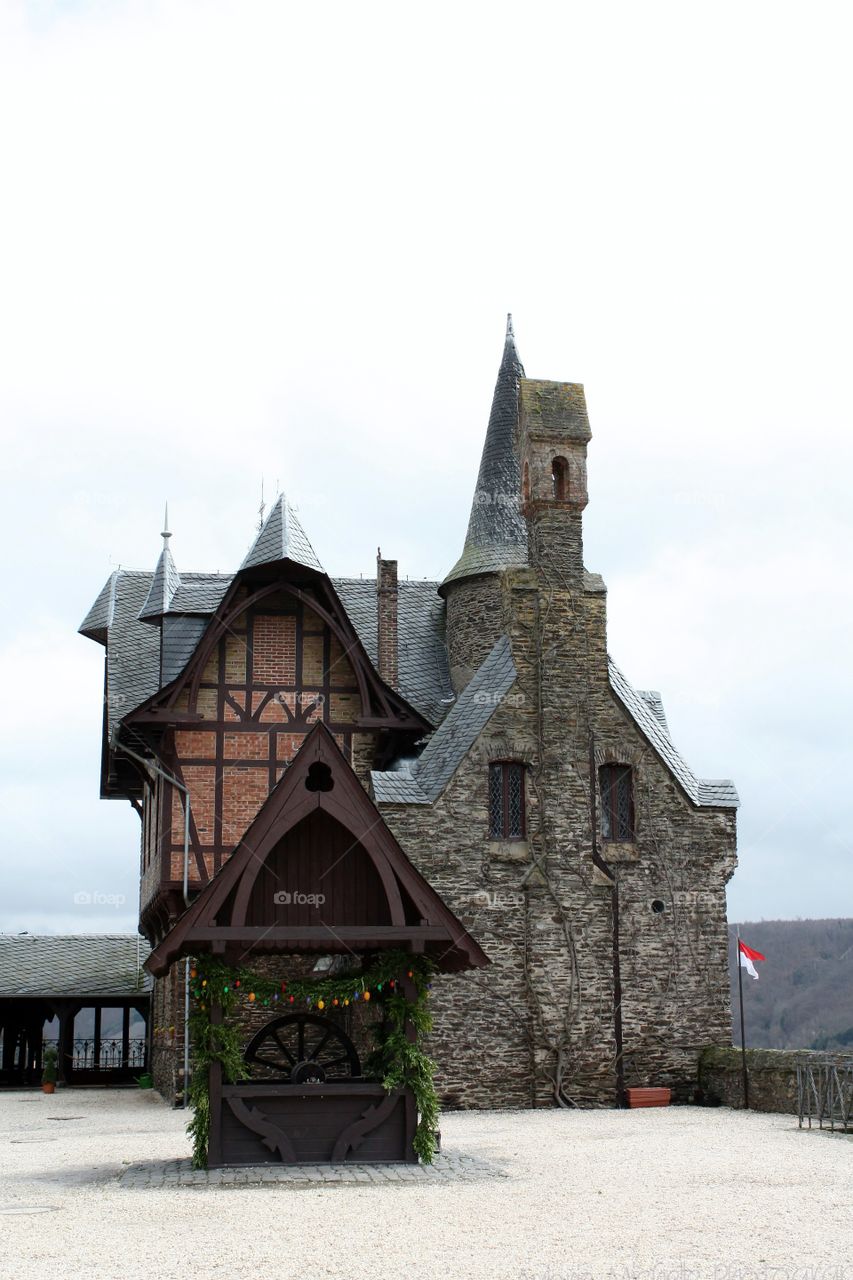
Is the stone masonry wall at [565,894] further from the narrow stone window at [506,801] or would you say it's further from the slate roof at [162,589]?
the slate roof at [162,589]

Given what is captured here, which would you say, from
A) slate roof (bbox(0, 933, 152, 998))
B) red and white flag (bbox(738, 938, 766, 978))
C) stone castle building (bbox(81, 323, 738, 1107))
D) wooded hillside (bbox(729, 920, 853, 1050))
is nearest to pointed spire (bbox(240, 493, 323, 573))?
stone castle building (bbox(81, 323, 738, 1107))

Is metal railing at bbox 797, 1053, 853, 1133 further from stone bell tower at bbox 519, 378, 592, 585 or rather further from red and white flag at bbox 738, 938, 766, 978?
stone bell tower at bbox 519, 378, 592, 585

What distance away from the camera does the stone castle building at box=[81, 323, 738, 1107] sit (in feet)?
74.8

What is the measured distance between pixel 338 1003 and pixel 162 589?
13.9 metres

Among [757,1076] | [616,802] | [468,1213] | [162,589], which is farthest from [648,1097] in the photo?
[162,589]

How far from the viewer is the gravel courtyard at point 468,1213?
917cm

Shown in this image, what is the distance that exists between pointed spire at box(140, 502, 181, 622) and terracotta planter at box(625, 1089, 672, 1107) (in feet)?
37.7

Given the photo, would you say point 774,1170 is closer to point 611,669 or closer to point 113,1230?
point 113,1230

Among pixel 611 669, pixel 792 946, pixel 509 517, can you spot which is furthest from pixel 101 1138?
pixel 792 946

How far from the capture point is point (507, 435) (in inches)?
1166

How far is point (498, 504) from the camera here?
28891 millimetres

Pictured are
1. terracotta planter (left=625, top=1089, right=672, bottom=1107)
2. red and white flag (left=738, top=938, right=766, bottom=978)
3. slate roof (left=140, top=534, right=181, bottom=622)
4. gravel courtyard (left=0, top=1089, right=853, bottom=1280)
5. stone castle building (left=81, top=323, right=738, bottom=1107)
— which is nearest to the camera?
gravel courtyard (left=0, top=1089, right=853, bottom=1280)

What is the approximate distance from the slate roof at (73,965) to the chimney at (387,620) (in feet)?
33.7

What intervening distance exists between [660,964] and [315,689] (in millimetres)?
7544
